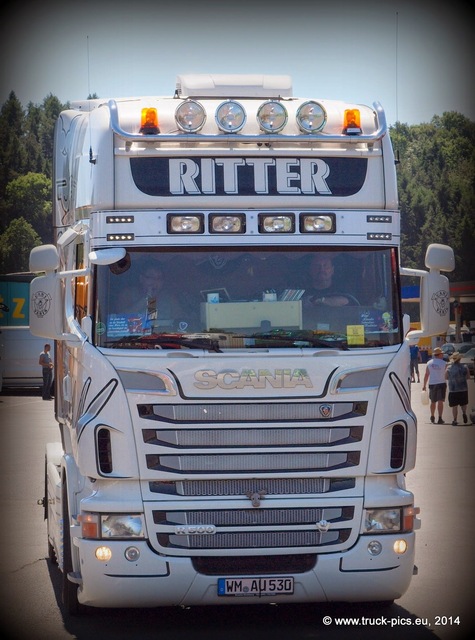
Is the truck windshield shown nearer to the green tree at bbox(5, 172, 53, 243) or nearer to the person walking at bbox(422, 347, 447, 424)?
the person walking at bbox(422, 347, 447, 424)

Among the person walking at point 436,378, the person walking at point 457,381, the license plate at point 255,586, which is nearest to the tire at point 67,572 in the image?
the license plate at point 255,586

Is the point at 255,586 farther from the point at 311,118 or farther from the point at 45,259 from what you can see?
the point at 311,118

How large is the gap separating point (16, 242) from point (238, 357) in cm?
7174

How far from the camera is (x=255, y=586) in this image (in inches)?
324

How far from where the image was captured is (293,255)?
8.67 m

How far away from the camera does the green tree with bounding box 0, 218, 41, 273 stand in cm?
7600

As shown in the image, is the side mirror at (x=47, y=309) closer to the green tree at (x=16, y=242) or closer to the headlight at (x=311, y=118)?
the headlight at (x=311, y=118)

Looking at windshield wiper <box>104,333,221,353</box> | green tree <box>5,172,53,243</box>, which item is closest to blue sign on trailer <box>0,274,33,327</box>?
green tree <box>5,172,53,243</box>

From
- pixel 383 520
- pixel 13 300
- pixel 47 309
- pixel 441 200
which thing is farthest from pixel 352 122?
pixel 441 200

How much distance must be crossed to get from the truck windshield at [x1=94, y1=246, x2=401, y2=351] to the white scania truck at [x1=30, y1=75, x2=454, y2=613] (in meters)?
A: 0.01

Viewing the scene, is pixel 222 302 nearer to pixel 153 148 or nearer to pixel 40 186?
pixel 153 148

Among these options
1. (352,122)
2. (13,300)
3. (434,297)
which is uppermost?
(352,122)

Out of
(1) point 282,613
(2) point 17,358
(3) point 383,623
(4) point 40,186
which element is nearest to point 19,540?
(1) point 282,613

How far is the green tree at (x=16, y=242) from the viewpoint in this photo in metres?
76.0
